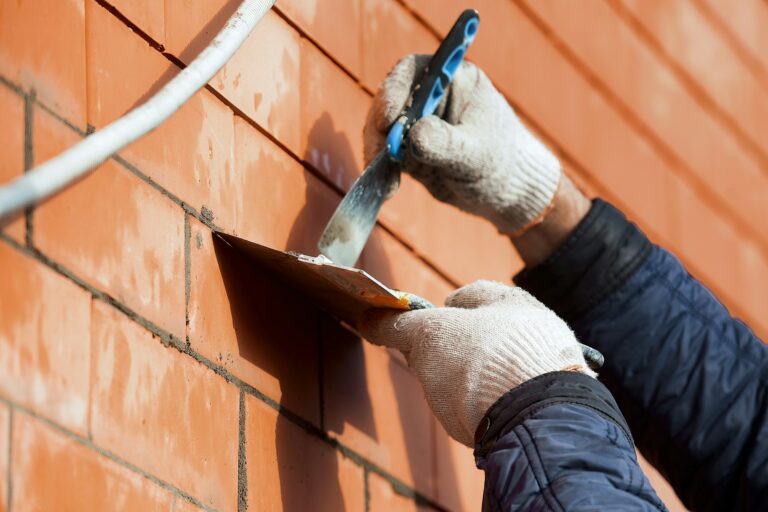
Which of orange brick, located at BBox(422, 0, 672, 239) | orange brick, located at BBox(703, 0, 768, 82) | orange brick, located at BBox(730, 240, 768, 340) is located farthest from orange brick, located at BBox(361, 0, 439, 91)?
orange brick, located at BBox(703, 0, 768, 82)

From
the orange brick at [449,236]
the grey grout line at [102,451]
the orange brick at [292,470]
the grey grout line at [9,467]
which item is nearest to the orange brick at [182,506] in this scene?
the grey grout line at [102,451]

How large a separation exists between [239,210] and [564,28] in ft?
4.71

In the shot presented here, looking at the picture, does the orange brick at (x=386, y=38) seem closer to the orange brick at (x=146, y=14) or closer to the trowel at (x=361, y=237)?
the trowel at (x=361, y=237)

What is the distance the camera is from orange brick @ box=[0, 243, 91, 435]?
1.45 m

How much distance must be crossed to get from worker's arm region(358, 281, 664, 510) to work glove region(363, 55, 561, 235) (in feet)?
0.79

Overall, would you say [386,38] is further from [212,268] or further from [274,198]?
[212,268]

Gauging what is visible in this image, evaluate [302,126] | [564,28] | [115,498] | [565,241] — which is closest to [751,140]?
[564,28]

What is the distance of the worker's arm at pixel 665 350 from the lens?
234 cm

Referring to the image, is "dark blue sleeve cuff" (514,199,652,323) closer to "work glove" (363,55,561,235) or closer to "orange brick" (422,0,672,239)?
"work glove" (363,55,561,235)

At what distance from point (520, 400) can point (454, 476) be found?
0.55 metres

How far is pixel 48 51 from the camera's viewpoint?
162 centimetres

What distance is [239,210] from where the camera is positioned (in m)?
1.91

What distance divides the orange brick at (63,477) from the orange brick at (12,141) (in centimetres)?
21

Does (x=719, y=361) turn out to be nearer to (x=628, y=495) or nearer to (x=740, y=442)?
(x=740, y=442)
